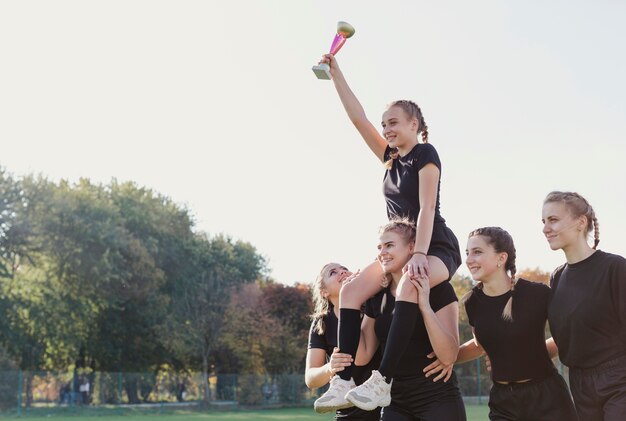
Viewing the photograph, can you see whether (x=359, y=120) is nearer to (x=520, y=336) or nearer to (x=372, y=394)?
(x=520, y=336)

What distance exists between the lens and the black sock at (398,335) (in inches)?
194

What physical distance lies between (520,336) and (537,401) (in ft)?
1.32

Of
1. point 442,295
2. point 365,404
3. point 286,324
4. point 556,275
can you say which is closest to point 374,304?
point 442,295

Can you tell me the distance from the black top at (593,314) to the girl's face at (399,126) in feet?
4.68

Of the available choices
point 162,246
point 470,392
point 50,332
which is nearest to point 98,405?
point 50,332

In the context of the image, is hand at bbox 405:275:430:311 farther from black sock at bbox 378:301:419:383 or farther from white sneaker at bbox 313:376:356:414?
white sneaker at bbox 313:376:356:414

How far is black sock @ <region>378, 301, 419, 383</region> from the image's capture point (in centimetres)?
493

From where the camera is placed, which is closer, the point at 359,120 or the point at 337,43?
the point at 337,43

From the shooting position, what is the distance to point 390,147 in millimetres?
5797

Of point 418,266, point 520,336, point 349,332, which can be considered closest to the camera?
point 418,266

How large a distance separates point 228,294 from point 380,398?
134 ft

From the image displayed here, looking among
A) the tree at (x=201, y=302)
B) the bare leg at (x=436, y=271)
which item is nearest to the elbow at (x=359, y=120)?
the bare leg at (x=436, y=271)

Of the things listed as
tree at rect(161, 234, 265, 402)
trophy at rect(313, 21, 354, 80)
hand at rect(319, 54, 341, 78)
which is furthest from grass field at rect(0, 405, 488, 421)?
trophy at rect(313, 21, 354, 80)

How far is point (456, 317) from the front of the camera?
513 cm
